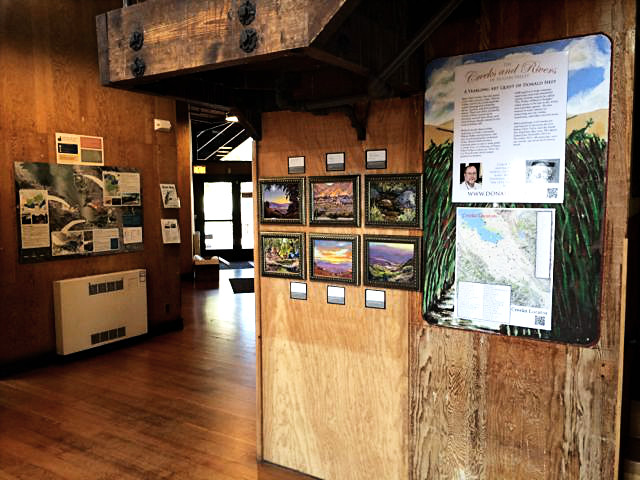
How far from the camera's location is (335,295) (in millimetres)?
2684

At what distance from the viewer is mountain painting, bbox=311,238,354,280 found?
2.62m

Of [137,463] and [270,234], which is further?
[137,463]

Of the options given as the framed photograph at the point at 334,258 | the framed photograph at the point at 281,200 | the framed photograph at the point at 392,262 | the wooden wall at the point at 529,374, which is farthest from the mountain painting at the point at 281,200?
the wooden wall at the point at 529,374

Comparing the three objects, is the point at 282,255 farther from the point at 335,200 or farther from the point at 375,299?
the point at 375,299

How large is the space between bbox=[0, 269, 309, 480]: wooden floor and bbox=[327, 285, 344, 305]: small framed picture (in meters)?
1.04

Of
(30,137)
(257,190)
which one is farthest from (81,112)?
(257,190)

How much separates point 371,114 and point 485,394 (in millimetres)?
1398

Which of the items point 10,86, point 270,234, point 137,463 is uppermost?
point 10,86

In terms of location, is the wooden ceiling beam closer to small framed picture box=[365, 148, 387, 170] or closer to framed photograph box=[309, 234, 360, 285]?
small framed picture box=[365, 148, 387, 170]

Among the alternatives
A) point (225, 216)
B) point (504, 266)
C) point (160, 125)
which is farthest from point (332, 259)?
point (225, 216)

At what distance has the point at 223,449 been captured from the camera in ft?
10.7

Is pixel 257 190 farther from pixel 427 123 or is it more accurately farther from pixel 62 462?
pixel 62 462

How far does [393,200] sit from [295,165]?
0.62 meters

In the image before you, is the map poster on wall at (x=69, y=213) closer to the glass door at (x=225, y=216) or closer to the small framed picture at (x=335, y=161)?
the small framed picture at (x=335, y=161)
